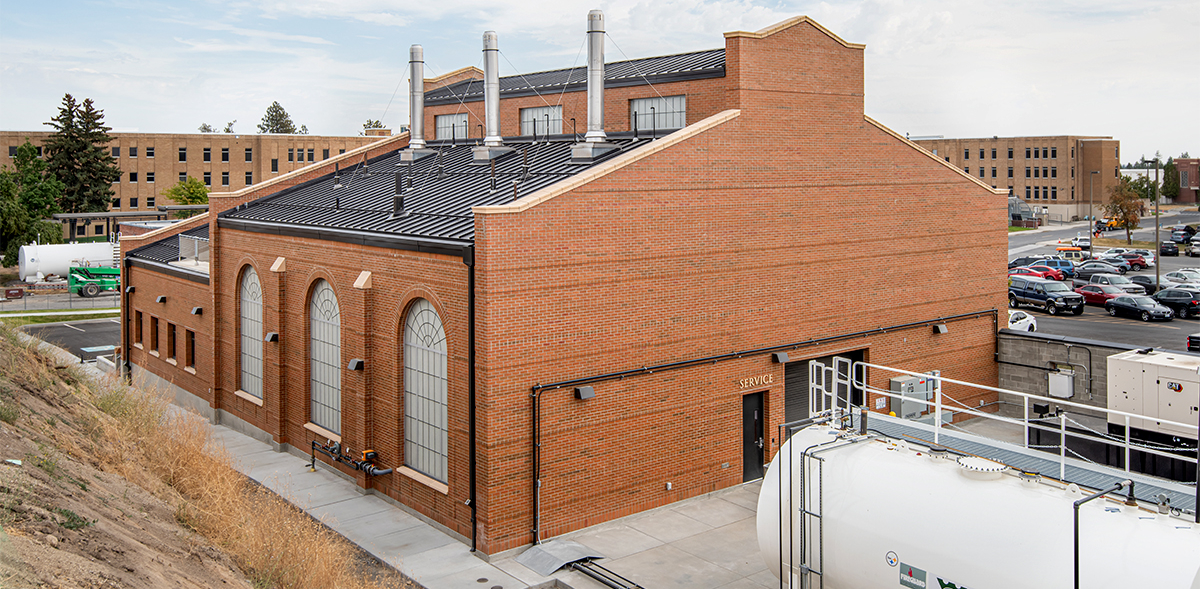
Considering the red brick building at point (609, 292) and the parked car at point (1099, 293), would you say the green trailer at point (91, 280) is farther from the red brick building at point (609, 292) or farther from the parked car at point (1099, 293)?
the parked car at point (1099, 293)

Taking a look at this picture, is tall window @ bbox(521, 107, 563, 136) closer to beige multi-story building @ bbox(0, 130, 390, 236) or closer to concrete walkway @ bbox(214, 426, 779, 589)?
concrete walkway @ bbox(214, 426, 779, 589)

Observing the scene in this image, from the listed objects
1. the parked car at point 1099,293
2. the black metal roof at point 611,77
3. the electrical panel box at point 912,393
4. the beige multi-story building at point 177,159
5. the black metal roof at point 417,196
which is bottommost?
the electrical panel box at point 912,393

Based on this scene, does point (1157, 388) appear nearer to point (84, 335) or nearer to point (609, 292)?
point (609, 292)

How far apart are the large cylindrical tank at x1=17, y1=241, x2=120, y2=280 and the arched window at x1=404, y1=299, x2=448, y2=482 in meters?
52.4

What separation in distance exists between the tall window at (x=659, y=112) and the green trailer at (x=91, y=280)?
1864 inches

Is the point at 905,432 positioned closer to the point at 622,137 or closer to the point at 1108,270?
the point at 622,137

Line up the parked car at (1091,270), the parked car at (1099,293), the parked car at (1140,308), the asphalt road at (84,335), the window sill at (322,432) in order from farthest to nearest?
the parked car at (1091,270) → the parked car at (1099,293) → the parked car at (1140,308) → the asphalt road at (84,335) → the window sill at (322,432)

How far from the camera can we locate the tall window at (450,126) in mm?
36094

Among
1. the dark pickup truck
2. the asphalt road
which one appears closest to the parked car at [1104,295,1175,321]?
the dark pickup truck

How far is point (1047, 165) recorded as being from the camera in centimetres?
11569

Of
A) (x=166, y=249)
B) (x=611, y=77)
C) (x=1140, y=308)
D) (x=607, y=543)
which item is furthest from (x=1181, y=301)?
(x=166, y=249)

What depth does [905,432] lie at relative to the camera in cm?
1562

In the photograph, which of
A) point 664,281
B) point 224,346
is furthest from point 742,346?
point 224,346

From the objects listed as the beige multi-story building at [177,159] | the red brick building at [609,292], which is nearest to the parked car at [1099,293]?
the red brick building at [609,292]
